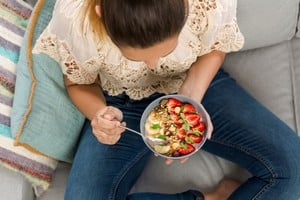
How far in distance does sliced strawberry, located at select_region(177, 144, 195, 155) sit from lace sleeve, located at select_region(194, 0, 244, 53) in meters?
0.27

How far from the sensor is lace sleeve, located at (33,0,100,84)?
36.9 inches

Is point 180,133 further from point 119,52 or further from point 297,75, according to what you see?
point 297,75

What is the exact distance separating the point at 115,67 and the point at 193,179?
37 cm

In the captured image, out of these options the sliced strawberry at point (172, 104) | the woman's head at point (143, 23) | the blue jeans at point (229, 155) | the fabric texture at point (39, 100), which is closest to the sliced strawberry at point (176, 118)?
the sliced strawberry at point (172, 104)

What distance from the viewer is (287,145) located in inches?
42.4

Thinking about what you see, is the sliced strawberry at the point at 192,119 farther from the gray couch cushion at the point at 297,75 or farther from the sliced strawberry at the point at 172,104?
the gray couch cushion at the point at 297,75

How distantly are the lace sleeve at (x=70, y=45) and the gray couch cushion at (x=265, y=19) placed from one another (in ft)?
1.44

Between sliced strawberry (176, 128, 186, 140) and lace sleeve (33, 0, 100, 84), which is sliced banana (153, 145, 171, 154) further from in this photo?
→ lace sleeve (33, 0, 100, 84)

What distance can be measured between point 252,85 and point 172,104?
0.43m

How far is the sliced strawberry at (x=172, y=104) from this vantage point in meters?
0.90

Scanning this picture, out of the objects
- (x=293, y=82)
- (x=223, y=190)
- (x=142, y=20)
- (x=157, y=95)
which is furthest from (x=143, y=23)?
(x=293, y=82)

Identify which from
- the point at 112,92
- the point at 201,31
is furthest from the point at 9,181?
the point at 201,31

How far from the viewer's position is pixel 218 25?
39.5 inches

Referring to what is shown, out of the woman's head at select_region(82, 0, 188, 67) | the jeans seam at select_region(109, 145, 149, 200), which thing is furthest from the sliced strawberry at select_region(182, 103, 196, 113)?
the jeans seam at select_region(109, 145, 149, 200)
